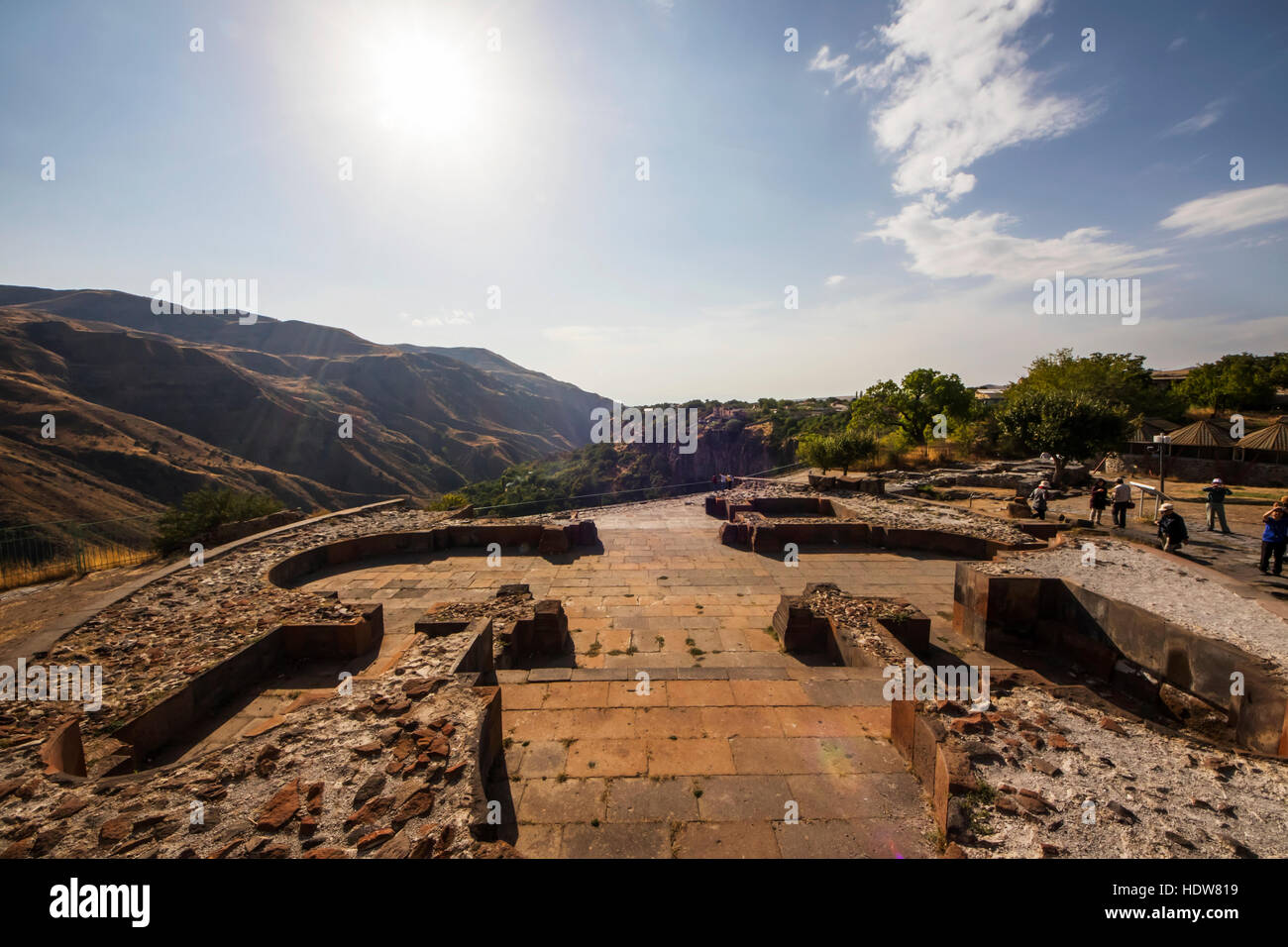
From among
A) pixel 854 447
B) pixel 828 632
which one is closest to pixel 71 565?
pixel 828 632

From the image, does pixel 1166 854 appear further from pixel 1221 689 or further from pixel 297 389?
pixel 297 389

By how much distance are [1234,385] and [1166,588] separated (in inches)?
1928

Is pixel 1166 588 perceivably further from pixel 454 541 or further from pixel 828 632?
pixel 454 541

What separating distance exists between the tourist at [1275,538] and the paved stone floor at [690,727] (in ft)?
14.7

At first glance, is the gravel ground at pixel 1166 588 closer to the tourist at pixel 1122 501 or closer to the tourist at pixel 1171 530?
the tourist at pixel 1171 530

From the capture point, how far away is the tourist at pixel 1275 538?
7.98m

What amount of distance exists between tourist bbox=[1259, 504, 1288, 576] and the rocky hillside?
52.7m

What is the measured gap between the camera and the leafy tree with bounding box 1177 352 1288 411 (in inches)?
1499

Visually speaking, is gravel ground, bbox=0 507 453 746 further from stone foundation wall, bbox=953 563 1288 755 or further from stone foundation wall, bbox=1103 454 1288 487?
stone foundation wall, bbox=1103 454 1288 487

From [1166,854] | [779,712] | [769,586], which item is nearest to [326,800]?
[779,712]

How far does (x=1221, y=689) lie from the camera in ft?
16.9

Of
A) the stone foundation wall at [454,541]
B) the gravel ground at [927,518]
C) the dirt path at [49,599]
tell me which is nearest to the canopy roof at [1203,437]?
the gravel ground at [927,518]

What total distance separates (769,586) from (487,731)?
6.35m

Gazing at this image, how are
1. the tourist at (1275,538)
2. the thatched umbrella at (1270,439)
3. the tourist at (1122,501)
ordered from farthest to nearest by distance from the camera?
the thatched umbrella at (1270,439) → the tourist at (1122,501) → the tourist at (1275,538)
